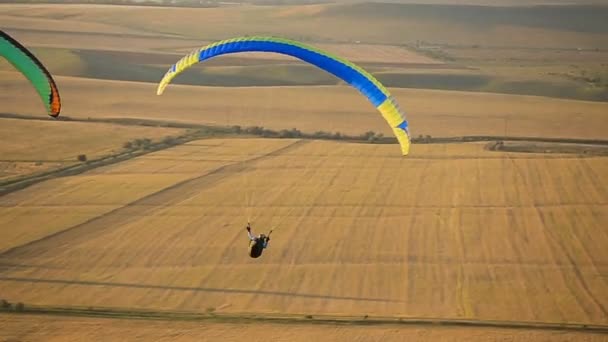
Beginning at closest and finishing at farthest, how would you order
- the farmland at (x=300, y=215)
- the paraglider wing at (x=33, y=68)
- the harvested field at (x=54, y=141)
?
the paraglider wing at (x=33, y=68)
the farmland at (x=300, y=215)
the harvested field at (x=54, y=141)

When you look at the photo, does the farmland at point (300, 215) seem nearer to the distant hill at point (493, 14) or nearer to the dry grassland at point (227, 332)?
the dry grassland at point (227, 332)

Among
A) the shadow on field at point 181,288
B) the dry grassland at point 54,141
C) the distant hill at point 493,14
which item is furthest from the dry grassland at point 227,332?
the distant hill at point 493,14

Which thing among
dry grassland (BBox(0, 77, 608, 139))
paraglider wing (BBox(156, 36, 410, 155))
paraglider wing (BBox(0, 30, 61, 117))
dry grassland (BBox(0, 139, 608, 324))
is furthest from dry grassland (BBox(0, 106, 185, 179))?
paraglider wing (BBox(156, 36, 410, 155))

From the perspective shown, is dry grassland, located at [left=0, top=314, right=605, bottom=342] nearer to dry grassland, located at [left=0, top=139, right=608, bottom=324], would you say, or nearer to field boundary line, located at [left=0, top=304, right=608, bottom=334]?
field boundary line, located at [left=0, top=304, right=608, bottom=334]

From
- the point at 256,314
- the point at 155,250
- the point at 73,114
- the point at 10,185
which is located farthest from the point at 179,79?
the point at 256,314

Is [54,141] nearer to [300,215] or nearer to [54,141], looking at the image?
[54,141]

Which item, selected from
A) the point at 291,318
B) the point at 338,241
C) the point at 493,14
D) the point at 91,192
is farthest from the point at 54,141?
the point at 493,14
